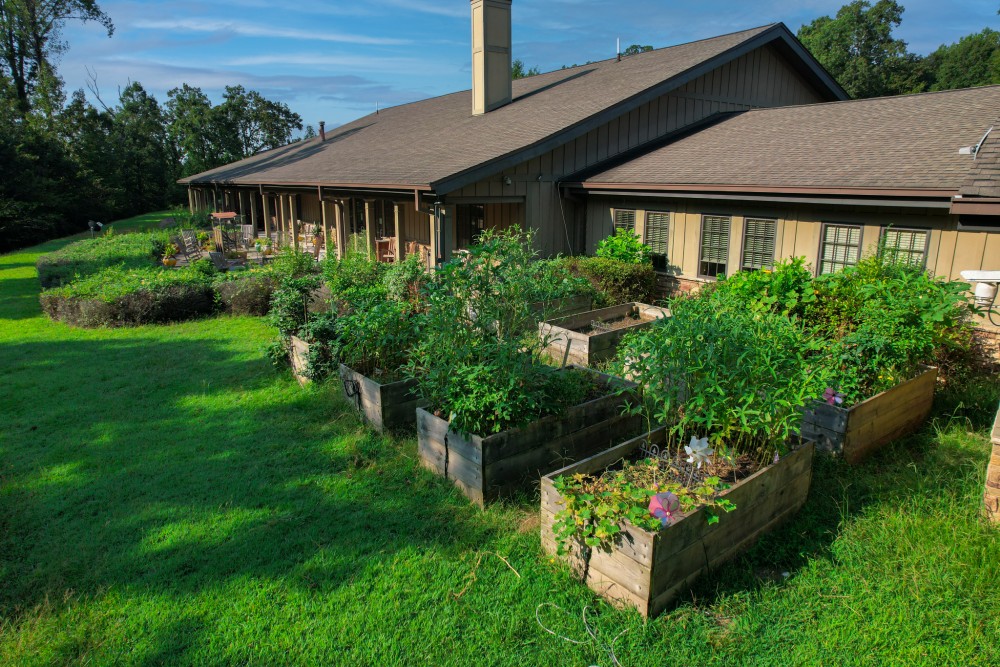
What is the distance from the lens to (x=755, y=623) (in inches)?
128

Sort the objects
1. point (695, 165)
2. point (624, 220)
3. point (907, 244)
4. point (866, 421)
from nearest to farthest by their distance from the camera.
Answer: point (866, 421) → point (907, 244) → point (695, 165) → point (624, 220)

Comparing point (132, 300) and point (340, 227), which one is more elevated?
point (340, 227)

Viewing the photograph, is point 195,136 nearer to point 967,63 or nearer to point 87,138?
point 87,138

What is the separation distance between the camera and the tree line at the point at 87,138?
92.7 ft

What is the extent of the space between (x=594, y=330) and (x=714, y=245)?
3096 mm

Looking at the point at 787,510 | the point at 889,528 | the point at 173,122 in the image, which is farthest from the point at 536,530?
the point at 173,122

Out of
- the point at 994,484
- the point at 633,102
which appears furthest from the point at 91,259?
the point at 994,484

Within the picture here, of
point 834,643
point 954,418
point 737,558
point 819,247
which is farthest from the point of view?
point 819,247

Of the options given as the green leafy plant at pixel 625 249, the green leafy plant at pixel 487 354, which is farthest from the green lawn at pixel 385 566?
the green leafy plant at pixel 625 249

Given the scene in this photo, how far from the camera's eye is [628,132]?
12.7m

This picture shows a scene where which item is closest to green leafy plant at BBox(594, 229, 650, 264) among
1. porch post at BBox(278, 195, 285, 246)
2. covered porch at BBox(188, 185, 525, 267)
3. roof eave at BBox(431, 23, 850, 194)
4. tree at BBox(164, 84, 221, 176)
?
covered porch at BBox(188, 185, 525, 267)

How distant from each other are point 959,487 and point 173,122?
207 feet

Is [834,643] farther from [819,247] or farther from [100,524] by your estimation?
[819,247]

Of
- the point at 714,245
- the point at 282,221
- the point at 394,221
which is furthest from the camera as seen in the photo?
the point at 282,221
